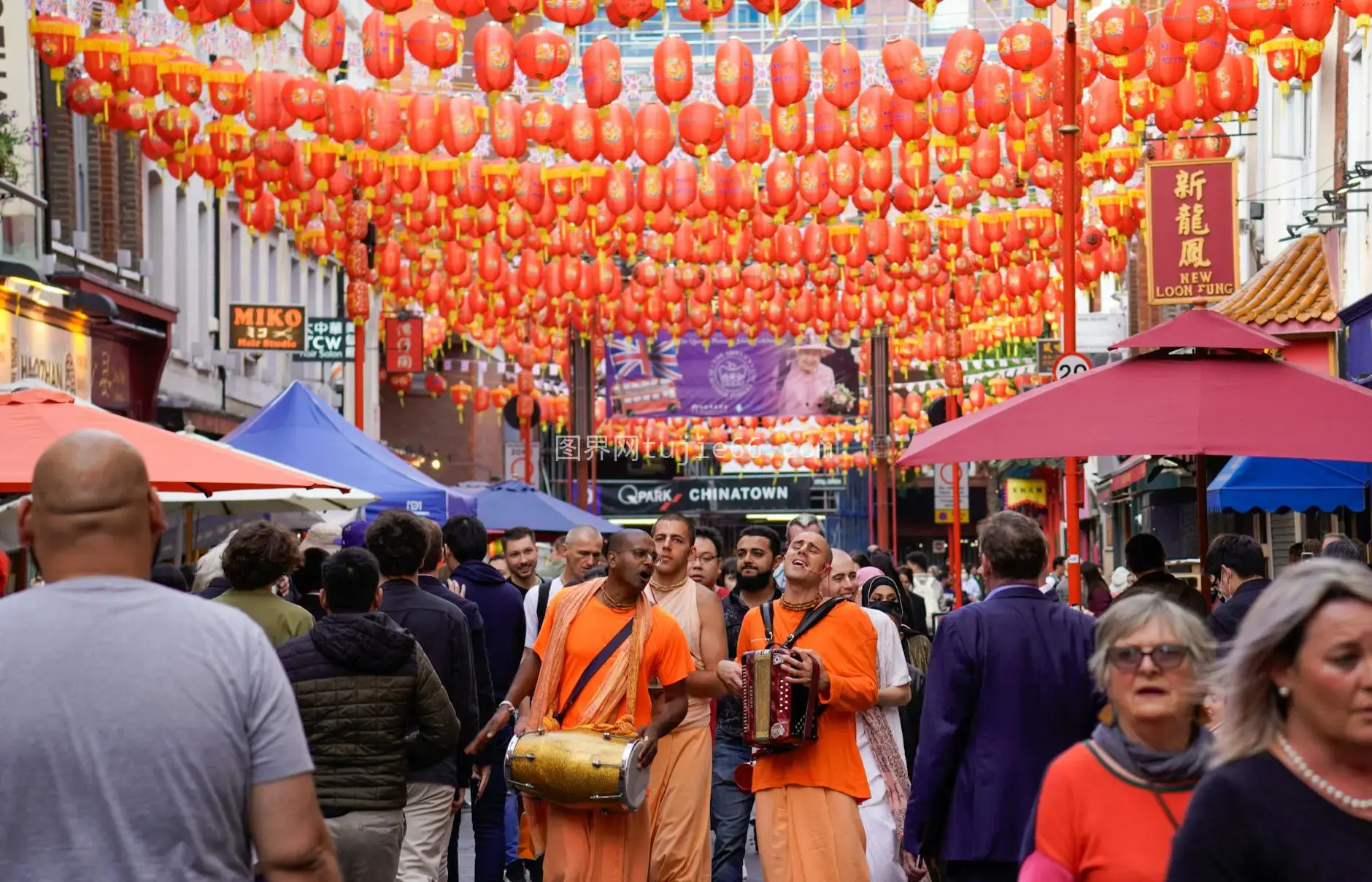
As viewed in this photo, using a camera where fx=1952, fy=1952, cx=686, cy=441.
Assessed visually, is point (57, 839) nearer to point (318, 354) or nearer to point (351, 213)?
point (351, 213)

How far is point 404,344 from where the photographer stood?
40.4 m

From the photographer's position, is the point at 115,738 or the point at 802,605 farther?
the point at 802,605

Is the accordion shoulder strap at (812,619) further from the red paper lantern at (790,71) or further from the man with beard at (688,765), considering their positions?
the red paper lantern at (790,71)

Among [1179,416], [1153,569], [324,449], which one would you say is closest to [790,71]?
[324,449]

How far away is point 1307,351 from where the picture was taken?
2016 centimetres

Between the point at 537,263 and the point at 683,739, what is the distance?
2161 cm

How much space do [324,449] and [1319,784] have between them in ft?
51.0

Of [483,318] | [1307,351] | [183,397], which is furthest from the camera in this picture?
[483,318]

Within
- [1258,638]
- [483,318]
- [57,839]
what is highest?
[483,318]

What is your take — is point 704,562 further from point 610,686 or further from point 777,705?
point 777,705

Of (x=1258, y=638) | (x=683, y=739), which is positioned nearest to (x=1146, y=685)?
(x=1258, y=638)

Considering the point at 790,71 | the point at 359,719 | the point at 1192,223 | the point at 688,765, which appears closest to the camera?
the point at 359,719

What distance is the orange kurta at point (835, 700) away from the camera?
8.48 m

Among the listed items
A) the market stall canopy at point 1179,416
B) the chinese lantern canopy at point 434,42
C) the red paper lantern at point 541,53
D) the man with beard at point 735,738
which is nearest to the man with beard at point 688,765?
the man with beard at point 735,738
